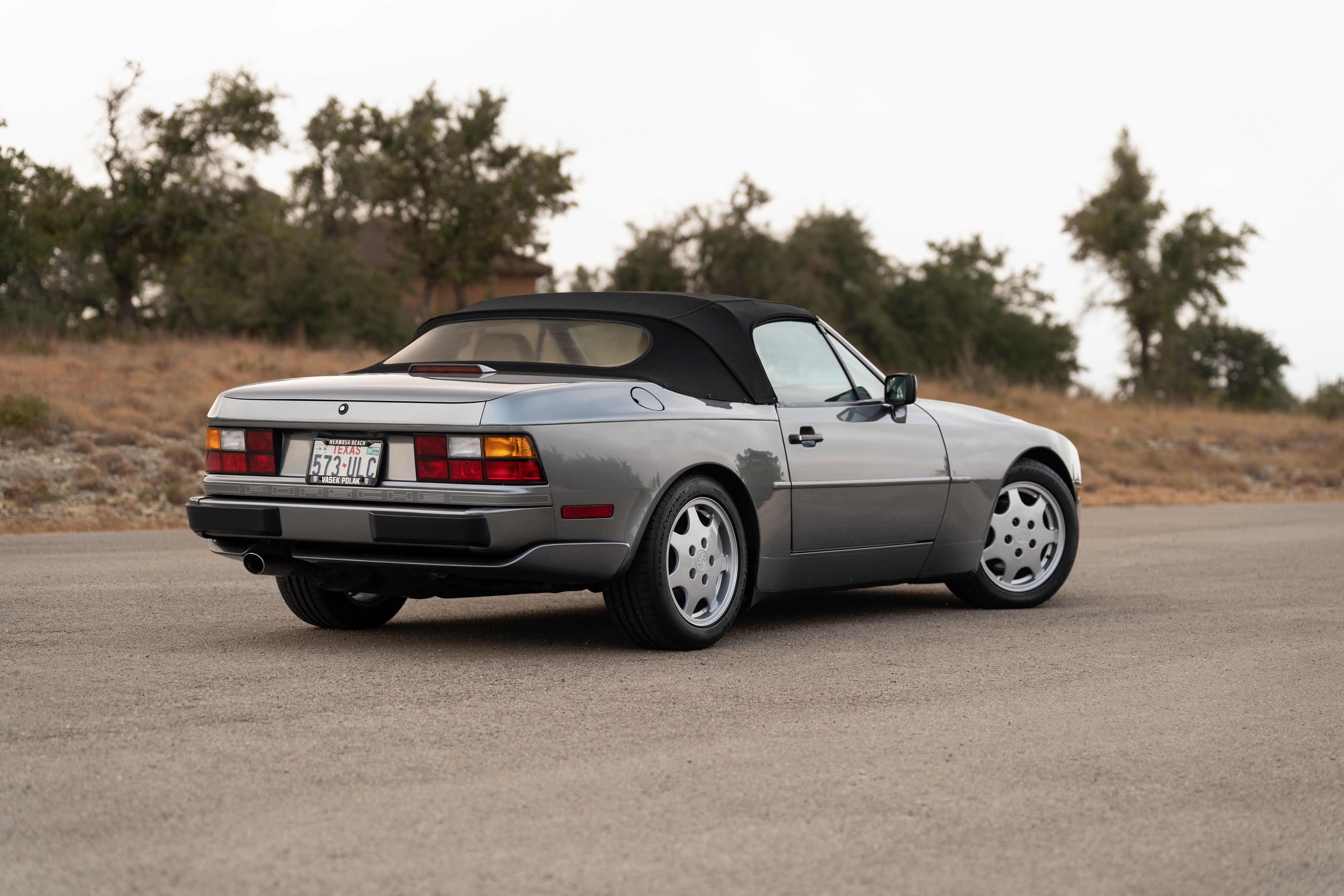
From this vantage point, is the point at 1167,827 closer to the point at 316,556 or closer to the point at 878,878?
the point at 878,878

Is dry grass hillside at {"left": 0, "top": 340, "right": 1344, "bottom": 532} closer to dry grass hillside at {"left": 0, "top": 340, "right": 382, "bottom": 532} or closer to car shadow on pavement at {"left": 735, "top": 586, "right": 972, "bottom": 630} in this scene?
dry grass hillside at {"left": 0, "top": 340, "right": 382, "bottom": 532}

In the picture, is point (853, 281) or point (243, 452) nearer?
point (243, 452)

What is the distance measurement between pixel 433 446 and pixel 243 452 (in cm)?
95

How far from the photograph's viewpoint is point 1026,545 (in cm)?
799

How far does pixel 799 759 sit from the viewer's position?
4.30m

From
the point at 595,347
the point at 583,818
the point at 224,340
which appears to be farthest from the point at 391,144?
the point at 583,818

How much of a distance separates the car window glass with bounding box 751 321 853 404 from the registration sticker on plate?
1.90 metres

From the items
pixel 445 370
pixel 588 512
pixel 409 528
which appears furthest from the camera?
pixel 445 370

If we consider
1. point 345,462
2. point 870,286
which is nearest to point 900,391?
point 345,462

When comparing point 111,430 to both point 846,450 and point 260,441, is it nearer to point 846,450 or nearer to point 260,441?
point 260,441

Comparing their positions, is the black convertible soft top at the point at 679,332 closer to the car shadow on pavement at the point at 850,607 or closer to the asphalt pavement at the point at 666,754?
the asphalt pavement at the point at 666,754

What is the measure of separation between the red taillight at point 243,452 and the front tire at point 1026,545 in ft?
12.2

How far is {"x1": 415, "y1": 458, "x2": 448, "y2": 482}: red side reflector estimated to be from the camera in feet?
18.5

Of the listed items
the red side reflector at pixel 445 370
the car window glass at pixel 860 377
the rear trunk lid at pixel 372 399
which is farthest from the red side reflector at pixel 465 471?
the car window glass at pixel 860 377
